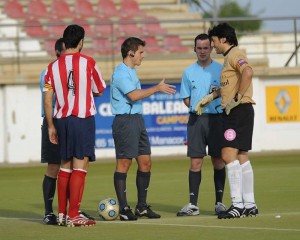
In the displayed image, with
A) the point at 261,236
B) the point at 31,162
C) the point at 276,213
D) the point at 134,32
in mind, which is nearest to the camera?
the point at 261,236

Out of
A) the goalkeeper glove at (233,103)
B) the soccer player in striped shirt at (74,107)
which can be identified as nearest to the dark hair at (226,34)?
the goalkeeper glove at (233,103)

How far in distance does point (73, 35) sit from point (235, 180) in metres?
2.30

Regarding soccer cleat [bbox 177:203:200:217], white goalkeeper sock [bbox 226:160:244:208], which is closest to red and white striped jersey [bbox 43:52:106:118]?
white goalkeeper sock [bbox 226:160:244:208]

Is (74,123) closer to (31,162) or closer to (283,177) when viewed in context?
(283,177)

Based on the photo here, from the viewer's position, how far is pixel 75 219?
11.5 m

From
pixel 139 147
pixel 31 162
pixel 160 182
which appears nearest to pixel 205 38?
pixel 139 147

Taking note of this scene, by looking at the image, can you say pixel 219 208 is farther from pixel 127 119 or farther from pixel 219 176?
pixel 127 119

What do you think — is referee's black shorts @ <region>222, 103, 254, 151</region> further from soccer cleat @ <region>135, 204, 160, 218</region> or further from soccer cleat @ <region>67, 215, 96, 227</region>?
soccer cleat @ <region>67, 215, 96, 227</region>

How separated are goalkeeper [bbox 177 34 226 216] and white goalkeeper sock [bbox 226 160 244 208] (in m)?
0.91

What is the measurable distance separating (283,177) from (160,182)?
2019 millimetres

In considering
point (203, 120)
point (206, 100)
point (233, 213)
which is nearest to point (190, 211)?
point (233, 213)

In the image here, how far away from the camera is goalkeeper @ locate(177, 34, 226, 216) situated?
12.9 meters

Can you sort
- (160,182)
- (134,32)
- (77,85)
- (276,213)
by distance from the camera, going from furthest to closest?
(134,32)
(160,182)
(276,213)
(77,85)

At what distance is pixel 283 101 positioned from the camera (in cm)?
2658
